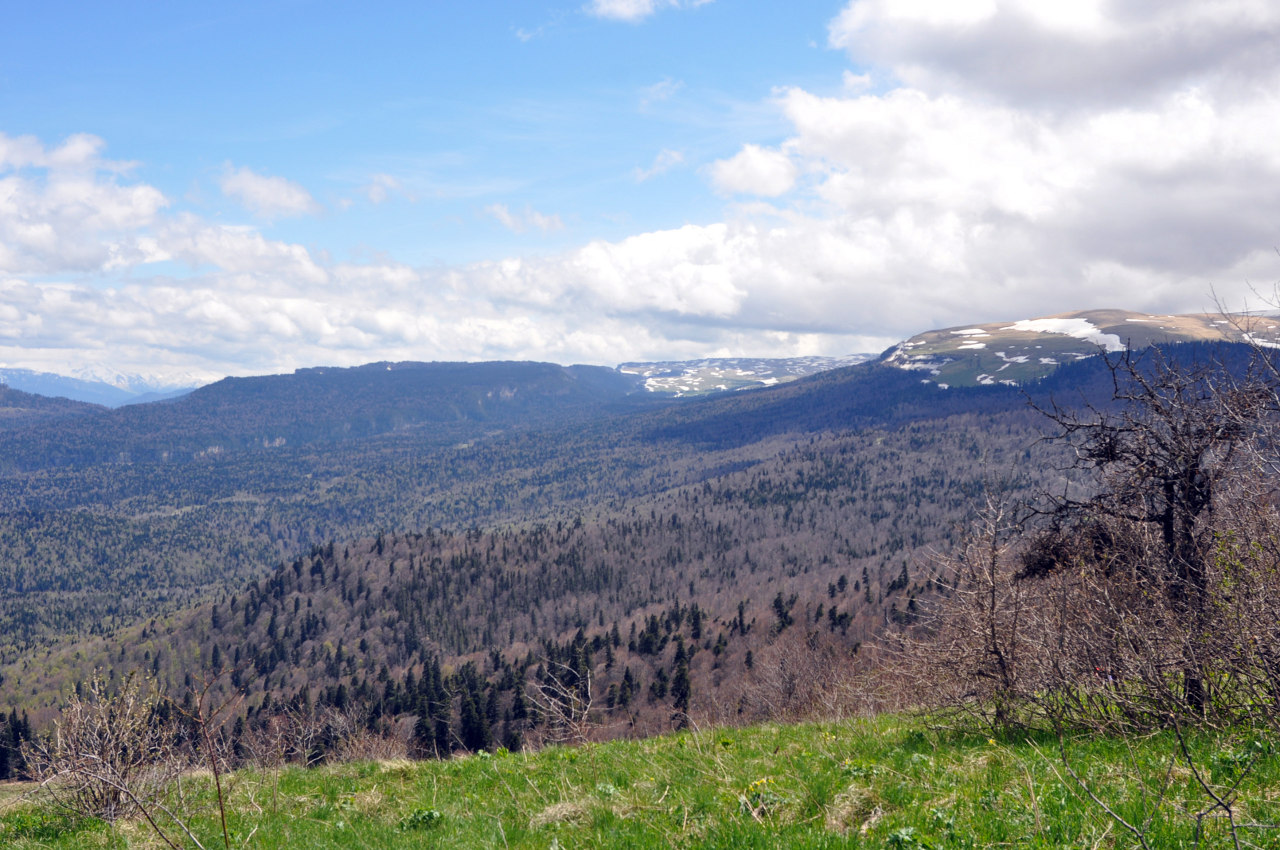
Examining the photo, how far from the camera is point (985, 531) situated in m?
13.3

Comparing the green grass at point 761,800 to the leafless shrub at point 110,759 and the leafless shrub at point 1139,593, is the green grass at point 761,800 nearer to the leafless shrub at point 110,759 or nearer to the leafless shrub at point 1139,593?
the leafless shrub at point 110,759

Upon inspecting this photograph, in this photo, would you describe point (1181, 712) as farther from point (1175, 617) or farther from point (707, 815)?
point (707, 815)

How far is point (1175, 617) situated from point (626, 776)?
9926mm

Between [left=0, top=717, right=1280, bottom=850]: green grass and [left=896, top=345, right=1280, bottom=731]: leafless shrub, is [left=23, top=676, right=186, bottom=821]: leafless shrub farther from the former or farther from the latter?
[left=896, top=345, right=1280, bottom=731]: leafless shrub

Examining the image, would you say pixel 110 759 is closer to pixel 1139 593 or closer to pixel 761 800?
pixel 761 800

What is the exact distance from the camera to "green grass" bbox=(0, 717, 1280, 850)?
734 centimetres

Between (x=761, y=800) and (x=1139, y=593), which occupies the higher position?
(x=1139, y=593)

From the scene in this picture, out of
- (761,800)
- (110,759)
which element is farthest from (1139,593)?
(110,759)

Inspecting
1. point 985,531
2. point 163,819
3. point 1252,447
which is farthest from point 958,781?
point 163,819

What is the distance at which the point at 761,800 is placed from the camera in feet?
29.4

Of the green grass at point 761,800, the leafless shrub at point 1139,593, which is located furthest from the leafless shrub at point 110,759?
the leafless shrub at point 1139,593

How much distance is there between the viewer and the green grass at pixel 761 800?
24.1 ft

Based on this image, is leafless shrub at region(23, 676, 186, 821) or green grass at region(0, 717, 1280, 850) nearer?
green grass at region(0, 717, 1280, 850)

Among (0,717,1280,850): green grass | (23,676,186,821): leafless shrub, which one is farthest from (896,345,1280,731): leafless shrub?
(23,676,186,821): leafless shrub
